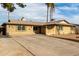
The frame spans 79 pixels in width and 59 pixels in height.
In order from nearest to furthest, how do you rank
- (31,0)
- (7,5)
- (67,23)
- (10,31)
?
(31,0) → (7,5) → (10,31) → (67,23)

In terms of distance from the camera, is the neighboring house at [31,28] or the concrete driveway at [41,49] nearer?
the concrete driveway at [41,49]

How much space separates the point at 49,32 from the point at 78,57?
66.2 ft

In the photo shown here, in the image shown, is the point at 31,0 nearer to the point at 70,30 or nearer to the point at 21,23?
the point at 21,23

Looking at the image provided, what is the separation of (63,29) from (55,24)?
2091mm

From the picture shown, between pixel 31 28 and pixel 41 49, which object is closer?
pixel 41 49

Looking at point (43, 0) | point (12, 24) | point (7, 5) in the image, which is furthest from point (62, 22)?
point (43, 0)

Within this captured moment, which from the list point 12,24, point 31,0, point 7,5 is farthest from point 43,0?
point 12,24

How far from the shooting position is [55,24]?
94.1ft

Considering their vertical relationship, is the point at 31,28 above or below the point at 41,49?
below

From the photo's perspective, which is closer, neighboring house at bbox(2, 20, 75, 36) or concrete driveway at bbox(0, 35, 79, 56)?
concrete driveway at bbox(0, 35, 79, 56)

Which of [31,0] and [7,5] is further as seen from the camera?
[7,5]

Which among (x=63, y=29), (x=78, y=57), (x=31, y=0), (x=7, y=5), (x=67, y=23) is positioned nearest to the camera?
(x=78, y=57)

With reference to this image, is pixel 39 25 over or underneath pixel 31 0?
underneath

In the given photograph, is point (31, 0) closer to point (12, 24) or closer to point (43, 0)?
point (43, 0)
